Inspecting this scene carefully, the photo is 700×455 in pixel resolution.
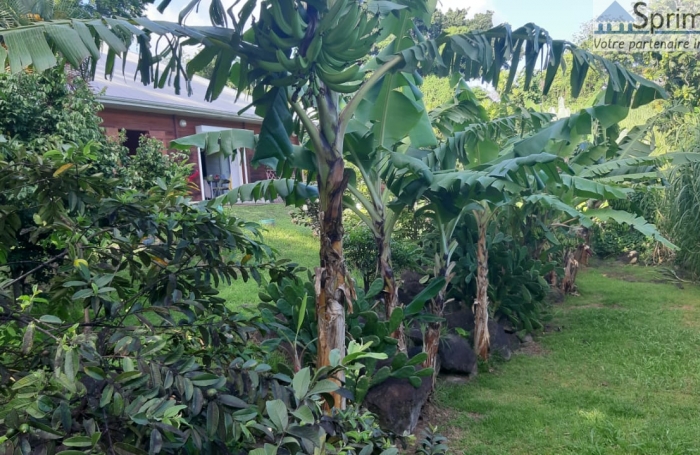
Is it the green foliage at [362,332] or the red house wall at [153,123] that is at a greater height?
the red house wall at [153,123]

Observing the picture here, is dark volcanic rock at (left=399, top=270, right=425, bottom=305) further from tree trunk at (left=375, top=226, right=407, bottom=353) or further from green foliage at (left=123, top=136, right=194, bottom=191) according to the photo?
green foliage at (left=123, top=136, right=194, bottom=191)

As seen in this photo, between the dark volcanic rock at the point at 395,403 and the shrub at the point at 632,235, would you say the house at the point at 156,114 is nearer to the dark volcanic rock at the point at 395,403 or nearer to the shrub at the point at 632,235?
the dark volcanic rock at the point at 395,403

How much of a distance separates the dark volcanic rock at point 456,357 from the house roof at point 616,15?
1141 cm

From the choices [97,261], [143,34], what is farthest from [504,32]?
[97,261]

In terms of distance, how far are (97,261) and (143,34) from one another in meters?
1.05

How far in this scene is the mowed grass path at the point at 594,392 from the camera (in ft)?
11.1

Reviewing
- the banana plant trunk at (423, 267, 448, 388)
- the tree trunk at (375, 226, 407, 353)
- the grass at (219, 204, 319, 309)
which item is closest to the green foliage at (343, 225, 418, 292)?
the grass at (219, 204, 319, 309)

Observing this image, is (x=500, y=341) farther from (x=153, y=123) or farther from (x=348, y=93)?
(x=153, y=123)

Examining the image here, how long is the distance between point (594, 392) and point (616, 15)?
1286 centimetres

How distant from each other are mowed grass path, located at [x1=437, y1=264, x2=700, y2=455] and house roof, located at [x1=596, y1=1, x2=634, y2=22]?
352 inches

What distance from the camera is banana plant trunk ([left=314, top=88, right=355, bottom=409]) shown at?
2633 millimetres

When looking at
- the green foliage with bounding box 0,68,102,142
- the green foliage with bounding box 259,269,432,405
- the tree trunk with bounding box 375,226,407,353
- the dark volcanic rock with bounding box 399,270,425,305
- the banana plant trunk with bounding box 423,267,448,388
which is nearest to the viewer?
the green foliage with bounding box 259,269,432,405

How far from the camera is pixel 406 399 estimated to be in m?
3.46

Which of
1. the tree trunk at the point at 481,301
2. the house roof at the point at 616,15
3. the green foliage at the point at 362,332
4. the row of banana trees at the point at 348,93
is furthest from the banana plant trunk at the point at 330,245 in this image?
the house roof at the point at 616,15
